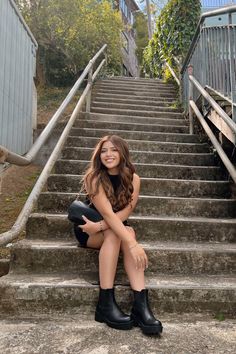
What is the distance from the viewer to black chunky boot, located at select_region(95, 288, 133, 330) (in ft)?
6.53

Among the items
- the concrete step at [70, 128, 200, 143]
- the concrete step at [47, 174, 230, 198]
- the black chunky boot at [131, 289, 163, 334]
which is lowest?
the black chunky boot at [131, 289, 163, 334]

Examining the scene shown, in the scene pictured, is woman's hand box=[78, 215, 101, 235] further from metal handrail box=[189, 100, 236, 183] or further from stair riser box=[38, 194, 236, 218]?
metal handrail box=[189, 100, 236, 183]

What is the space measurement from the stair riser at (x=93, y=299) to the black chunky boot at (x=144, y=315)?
146 mm

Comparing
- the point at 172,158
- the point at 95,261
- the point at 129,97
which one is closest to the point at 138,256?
the point at 95,261

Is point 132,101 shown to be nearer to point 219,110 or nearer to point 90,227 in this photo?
point 219,110

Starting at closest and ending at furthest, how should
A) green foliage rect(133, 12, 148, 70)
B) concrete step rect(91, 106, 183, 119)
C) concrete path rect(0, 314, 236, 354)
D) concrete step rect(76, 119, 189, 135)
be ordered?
concrete path rect(0, 314, 236, 354), concrete step rect(76, 119, 189, 135), concrete step rect(91, 106, 183, 119), green foliage rect(133, 12, 148, 70)

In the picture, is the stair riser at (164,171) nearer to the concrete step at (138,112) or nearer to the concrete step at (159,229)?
the concrete step at (159,229)

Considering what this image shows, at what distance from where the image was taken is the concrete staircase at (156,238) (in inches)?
87.7

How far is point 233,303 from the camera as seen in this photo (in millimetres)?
2230

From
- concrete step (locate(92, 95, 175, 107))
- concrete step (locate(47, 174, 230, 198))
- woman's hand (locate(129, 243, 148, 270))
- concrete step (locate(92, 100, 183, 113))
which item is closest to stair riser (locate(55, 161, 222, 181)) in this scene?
concrete step (locate(47, 174, 230, 198))

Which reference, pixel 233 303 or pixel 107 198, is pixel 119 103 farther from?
pixel 233 303

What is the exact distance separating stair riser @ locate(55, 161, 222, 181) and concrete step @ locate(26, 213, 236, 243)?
99 centimetres

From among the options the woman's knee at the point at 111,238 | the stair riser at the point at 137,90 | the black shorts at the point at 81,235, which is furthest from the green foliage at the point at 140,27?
the woman's knee at the point at 111,238

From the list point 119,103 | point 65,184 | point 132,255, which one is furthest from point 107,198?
point 119,103
